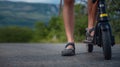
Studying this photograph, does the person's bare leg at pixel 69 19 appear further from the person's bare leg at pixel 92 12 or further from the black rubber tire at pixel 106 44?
the black rubber tire at pixel 106 44

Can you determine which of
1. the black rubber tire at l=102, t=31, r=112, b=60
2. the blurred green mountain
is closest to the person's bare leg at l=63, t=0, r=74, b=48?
the black rubber tire at l=102, t=31, r=112, b=60

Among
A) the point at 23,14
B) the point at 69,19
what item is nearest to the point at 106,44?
the point at 69,19

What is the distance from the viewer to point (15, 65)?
9.36 ft

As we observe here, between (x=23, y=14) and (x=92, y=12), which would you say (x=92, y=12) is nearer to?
(x=92, y=12)

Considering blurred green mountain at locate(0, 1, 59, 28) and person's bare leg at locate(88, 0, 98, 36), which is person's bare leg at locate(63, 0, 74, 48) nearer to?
person's bare leg at locate(88, 0, 98, 36)

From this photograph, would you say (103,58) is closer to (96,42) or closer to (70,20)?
(96,42)

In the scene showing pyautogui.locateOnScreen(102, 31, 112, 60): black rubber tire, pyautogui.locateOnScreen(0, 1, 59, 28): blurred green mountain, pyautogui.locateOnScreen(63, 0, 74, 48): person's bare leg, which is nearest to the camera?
pyautogui.locateOnScreen(102, 31, 112, 60): black rubber tire

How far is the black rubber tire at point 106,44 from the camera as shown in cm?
306

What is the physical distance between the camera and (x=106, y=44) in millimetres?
3066

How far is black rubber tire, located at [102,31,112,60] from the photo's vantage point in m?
3.06

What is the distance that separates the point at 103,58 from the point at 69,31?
0.52 metres

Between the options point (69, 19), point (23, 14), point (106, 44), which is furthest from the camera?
point (23, 14)

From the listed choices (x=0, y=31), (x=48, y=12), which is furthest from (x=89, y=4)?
(x=0, y=31)

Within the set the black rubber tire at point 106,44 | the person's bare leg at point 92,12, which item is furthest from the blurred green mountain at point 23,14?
the black rubber tire at point 106,44
